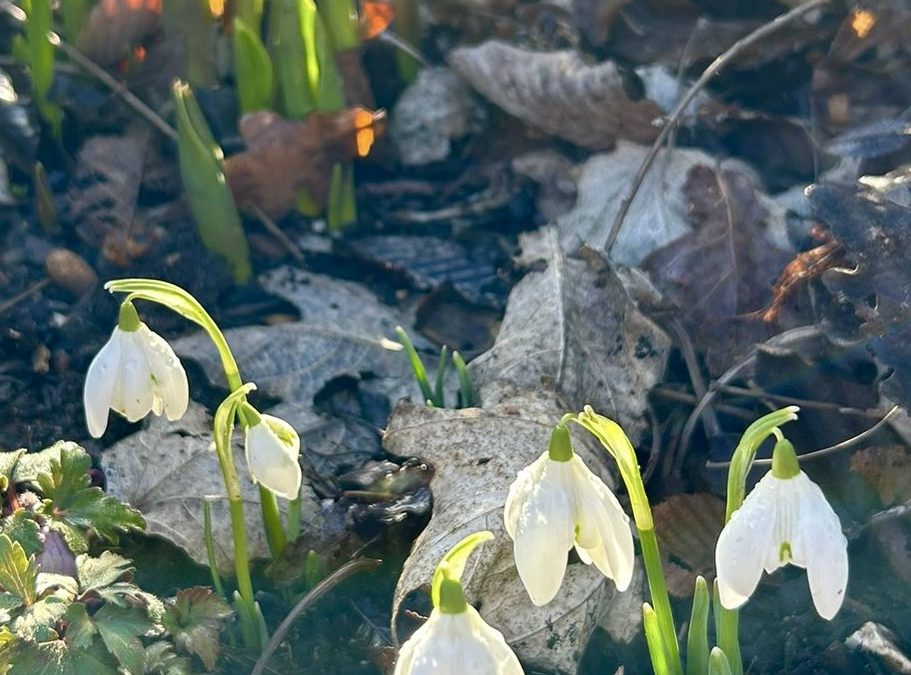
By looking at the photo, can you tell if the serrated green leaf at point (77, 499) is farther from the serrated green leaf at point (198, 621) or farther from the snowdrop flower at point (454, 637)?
the snowdrop flower at point (454, 637)

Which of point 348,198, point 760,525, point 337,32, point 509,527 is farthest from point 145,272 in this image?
point 760,525

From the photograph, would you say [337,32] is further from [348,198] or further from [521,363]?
[521,363]

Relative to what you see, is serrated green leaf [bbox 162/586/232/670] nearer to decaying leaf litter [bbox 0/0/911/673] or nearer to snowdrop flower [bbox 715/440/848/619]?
decaying leaf litter [bbox 0/0/911/673]

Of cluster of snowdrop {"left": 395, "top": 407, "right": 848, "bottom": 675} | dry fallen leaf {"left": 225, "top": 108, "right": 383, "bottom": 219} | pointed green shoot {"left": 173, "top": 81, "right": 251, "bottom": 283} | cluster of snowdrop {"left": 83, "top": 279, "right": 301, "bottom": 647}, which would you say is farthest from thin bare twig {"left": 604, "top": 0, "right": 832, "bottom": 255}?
cluster of snowdrop {"left": 395, "top": 407, "right": 848, "bottom": 675}

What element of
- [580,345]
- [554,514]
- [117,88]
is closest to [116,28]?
[117,88]

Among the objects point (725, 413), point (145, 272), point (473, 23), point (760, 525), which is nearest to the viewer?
point (760, 525)

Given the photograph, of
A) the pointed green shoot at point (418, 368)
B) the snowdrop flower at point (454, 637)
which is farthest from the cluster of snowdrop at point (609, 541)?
the pointed green shoot at point (418, 368)

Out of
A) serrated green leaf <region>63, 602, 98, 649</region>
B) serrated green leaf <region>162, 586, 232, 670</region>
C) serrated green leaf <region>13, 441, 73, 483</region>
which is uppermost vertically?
serrated green leaf <region>13, 441, 73, 483</region>
